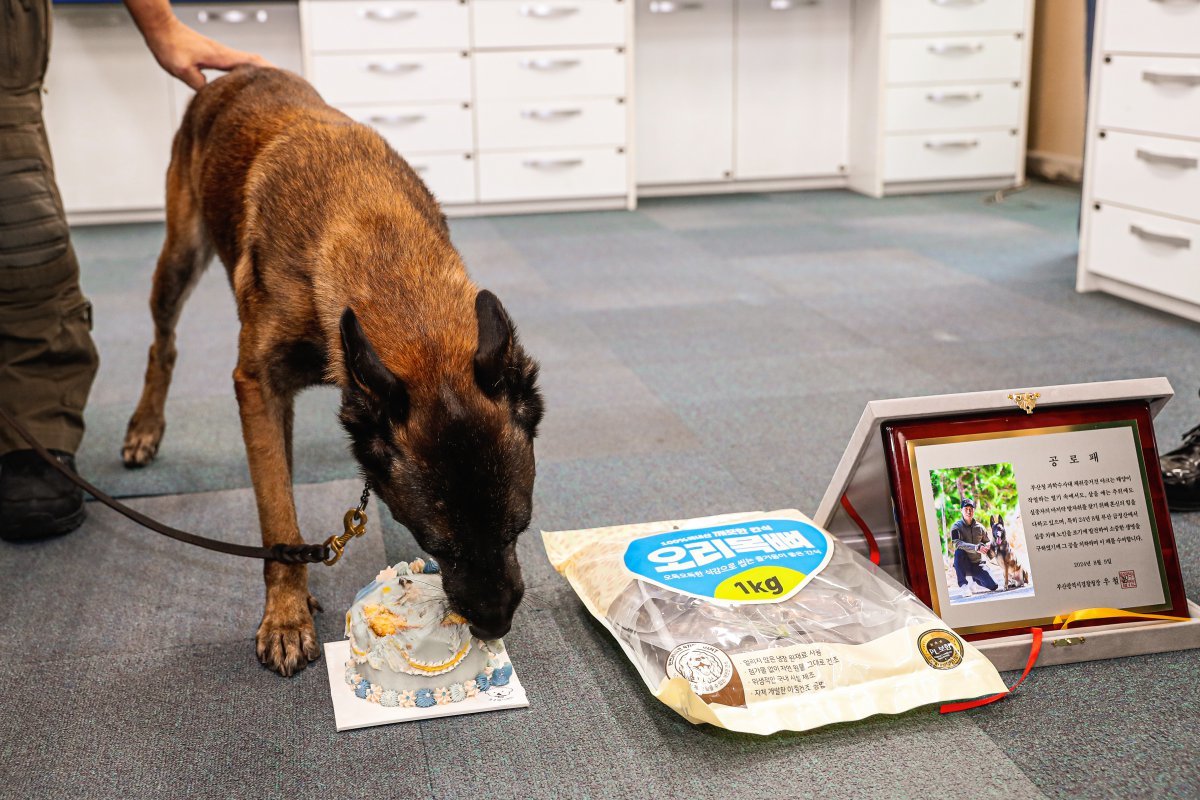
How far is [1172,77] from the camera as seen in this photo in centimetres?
343

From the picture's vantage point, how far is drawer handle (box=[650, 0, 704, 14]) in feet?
19.0

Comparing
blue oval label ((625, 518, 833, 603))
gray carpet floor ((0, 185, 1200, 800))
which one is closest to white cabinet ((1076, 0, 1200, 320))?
gray carpet floor ((0, 185, 1200, 800))

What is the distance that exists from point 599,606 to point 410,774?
42 cm

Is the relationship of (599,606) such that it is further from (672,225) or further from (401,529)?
(672,225)

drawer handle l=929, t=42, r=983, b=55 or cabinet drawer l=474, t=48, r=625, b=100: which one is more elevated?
drawer handle l=929, t=42, r=983, b=55

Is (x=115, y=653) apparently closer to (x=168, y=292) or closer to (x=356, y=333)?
(x=356, y=333)

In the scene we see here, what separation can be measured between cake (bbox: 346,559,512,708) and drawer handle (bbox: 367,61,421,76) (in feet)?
14.1

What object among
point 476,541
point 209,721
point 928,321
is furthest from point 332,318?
point 928,321

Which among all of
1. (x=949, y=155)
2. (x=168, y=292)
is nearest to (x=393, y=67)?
(x=949, y=155)

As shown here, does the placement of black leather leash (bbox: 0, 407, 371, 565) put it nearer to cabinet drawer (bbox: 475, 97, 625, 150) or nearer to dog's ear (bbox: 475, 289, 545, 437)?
dog's ear (bbox: 475, 289, 545, 437)

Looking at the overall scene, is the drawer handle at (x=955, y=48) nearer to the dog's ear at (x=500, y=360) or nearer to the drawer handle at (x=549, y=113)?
the drawer handle at (x=549, y=113)

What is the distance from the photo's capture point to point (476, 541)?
1348 mm

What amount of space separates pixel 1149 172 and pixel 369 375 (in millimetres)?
3125

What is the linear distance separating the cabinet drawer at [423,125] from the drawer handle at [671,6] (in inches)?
45.2
